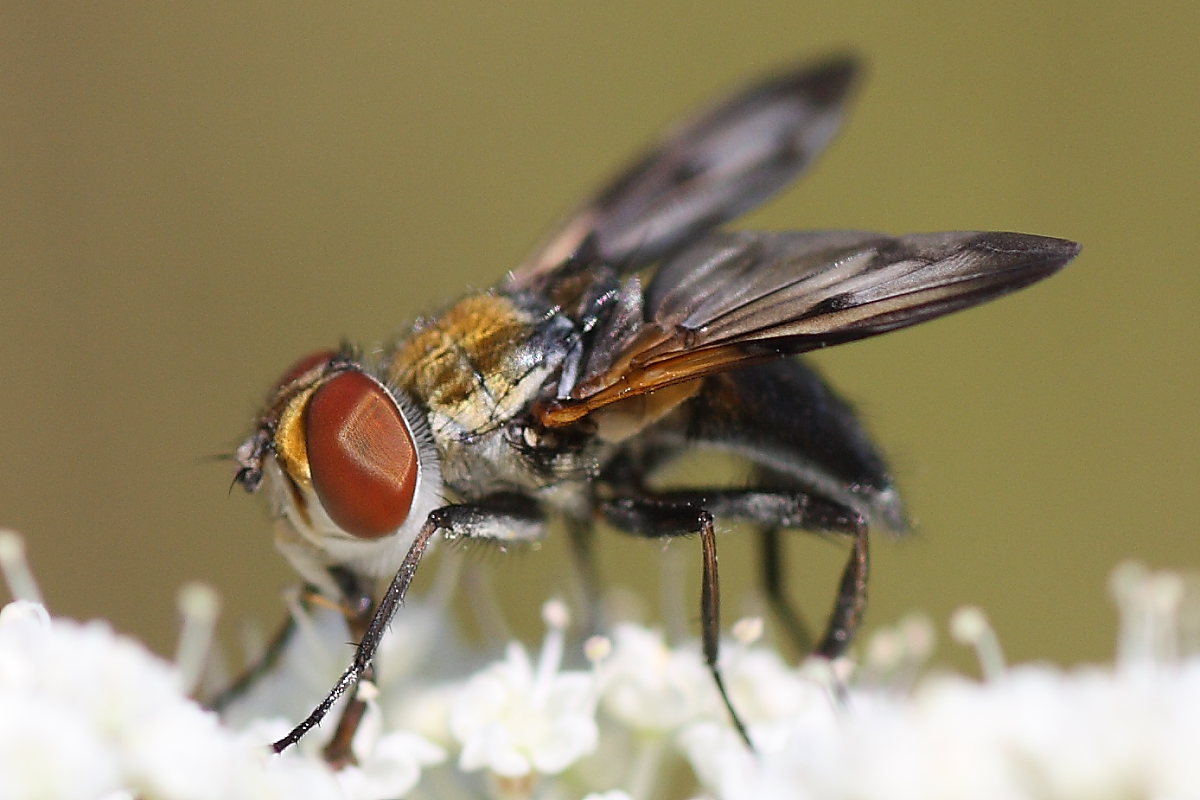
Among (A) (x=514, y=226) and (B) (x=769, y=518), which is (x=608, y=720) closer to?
(B) (x=769, y=518)

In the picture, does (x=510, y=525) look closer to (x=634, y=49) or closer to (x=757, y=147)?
(x=757, y=147)

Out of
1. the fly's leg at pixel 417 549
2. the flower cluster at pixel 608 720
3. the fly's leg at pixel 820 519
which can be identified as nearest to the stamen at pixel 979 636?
the flower cluster at pixel 608 720

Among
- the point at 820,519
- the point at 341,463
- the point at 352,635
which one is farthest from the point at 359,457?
the point at 820,519

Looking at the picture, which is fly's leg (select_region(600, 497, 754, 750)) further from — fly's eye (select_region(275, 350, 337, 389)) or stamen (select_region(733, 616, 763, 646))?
fly's eye (select_region(275, 350, 337, 389))

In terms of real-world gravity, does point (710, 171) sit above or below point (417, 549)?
above

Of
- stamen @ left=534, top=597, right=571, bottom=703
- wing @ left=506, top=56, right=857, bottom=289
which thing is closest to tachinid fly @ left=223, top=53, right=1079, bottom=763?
stamen @ left=534, top=597, right=571, bottom=703

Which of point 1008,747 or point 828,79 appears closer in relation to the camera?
point 1008,747

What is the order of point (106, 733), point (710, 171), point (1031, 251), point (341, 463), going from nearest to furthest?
point (106, 733), point (1031, 251), point (341, 463), point (710, 171)
